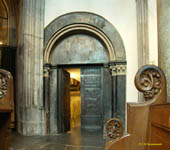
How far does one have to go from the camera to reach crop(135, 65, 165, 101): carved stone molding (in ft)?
4.26

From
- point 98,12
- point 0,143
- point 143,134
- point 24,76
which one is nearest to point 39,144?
point 24,76

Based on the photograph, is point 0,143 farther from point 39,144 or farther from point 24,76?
point 24,76

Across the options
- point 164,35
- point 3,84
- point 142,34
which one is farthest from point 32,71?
point 164,35

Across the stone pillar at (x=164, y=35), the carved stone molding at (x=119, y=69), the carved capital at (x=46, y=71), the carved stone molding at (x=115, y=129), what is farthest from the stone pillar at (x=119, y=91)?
the stone pillar at (x=164, y=35)

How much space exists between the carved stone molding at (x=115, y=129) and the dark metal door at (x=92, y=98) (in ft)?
10.6

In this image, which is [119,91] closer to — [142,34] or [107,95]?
[107,95]

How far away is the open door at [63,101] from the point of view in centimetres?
580

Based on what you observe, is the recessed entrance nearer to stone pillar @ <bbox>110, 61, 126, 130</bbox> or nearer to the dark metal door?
the dark metal door

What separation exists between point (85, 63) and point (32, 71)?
→ 1471 mm

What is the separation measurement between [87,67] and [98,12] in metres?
1.57

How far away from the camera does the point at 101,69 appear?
583 centimetres

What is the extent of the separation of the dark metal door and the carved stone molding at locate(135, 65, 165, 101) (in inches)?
176

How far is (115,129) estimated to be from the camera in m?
2.43

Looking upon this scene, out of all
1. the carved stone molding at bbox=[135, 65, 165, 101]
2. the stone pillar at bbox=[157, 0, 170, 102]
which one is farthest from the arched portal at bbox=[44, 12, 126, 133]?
the carved stone molding at bbox=[135, 65, 165, 101]
